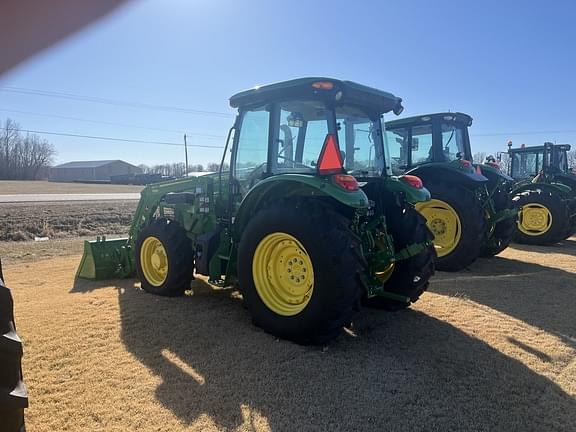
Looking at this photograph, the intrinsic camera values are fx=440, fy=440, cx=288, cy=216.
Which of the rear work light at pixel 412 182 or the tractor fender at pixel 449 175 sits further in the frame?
the tractor fender at pixel 449 175

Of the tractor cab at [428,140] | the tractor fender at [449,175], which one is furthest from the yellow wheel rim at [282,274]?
the tractor cab at [428,140]

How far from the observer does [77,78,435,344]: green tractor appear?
11.8ft

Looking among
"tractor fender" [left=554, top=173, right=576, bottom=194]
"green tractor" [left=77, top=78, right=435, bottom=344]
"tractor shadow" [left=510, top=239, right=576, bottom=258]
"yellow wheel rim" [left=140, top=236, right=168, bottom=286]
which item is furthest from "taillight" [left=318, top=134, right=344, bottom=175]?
"tractor fender" [left=554, top=173, right=576, bottom=194]

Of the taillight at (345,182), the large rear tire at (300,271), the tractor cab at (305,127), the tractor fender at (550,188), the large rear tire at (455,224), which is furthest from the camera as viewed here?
the tractor fender at (550,188)

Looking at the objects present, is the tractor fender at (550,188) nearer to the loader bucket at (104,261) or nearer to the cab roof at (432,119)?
the cab roof at (432,119)

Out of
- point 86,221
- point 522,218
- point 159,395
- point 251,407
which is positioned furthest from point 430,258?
point 86,221

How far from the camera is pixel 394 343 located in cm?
387

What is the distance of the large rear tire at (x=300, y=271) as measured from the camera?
11.5ft

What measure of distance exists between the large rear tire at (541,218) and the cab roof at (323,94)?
6.84m

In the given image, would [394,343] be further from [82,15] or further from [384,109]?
[82,15]

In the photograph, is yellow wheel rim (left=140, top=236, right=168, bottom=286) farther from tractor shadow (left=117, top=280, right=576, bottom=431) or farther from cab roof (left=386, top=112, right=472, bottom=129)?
cab roof (left=386, top=112, right=472, bottom=129)

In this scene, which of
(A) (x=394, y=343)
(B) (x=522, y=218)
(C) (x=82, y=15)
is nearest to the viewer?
(A) (x=394, y=343)

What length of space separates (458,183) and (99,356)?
19.8 feet

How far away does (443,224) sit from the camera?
7.43m
